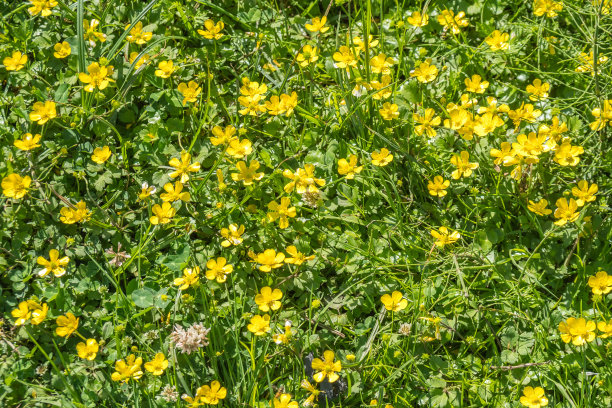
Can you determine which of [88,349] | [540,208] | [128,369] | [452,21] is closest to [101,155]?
[88,349]

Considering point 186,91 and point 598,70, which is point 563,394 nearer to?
point 598,70

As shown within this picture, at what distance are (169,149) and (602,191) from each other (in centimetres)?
209

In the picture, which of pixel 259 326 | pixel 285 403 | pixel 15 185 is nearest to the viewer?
pixel 285 403

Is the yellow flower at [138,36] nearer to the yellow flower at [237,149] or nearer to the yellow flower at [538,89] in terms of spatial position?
the yellow flower at [237,149]

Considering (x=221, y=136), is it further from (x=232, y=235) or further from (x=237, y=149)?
(x=232, y=235)

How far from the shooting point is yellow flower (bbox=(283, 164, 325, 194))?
2.95m

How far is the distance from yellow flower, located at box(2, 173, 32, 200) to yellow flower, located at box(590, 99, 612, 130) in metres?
2.60

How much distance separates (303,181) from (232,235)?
1.34ft

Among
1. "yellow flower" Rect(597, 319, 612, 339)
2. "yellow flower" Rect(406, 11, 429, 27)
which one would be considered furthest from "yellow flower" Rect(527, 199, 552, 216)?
"yellow flower" Rect(406, 11, 429, 27)

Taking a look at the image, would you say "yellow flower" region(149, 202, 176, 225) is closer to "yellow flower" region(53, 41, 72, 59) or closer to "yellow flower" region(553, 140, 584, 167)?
"yellow flower" region(53, 41, 72, 59)

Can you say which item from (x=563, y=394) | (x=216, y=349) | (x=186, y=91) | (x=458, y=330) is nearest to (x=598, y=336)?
(x=563, y=394)

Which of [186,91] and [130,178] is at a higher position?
[186,91]

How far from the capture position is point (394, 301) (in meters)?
2.78

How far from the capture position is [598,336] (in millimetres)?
2615
